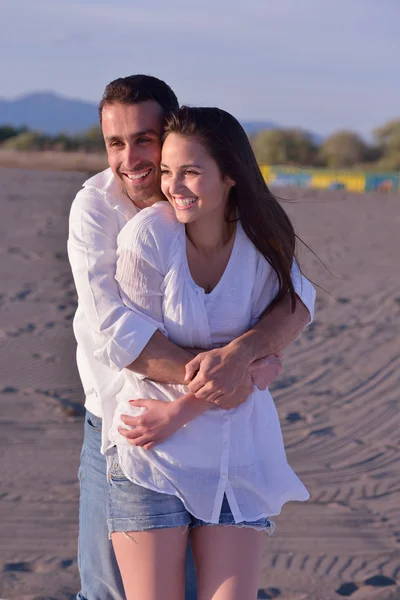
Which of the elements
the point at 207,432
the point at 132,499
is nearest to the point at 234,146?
the point at 207,432

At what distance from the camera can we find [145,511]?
2465mm

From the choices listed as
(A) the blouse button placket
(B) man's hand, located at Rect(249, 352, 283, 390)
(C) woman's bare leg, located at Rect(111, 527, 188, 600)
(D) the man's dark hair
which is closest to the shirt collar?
(D) the man's dark hair

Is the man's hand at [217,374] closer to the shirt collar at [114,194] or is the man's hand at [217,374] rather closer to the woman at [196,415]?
the woman at [196,415]

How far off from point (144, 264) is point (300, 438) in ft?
12.9

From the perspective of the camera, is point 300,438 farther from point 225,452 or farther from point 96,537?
point 225,452

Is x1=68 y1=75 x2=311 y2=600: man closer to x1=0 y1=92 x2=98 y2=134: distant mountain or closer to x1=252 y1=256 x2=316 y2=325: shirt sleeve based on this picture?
x1=252 y1=256 x2=316 y2=325: shirt sleeve

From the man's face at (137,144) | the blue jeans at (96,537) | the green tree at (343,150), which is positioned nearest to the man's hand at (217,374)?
the blue jeans at (96,537)

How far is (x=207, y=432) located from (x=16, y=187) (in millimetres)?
20641

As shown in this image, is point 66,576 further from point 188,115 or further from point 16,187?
point 16,187

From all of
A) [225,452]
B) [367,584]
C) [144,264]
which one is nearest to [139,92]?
[144,264]

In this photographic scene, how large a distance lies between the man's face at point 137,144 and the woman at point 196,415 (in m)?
0.12

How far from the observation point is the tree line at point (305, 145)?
147 ft

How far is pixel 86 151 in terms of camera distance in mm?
41656

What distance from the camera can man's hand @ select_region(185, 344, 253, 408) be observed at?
244 cm
